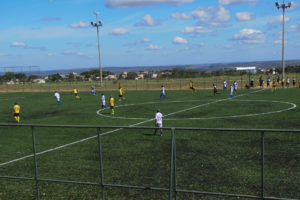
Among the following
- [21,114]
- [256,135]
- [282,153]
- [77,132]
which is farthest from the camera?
[21,114]

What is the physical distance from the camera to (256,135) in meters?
16.7

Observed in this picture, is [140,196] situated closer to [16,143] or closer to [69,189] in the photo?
[69,189]

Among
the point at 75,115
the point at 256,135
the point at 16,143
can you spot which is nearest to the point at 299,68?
the point at 75,115

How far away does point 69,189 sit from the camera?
11.2 m

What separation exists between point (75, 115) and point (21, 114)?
664 centimetres

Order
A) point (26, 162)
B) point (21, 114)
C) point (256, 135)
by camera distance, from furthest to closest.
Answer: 1. point (21, 114)
2. point (256, 135)
3. point (26, 162)

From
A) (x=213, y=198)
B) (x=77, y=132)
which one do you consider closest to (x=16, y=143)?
(x=77, y=132)

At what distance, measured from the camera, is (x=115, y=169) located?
1120 centimetres

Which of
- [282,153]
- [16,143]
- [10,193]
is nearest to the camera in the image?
[10,193]

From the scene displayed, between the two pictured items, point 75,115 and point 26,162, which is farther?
point 75,115

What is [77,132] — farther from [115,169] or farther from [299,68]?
[299,68]

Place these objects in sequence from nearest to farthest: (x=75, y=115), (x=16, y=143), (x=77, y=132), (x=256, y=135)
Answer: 1. (x=256, y=135)
2. (x=16, y=143)
3. (x=77, y=132)
4. (x=75, y=115)

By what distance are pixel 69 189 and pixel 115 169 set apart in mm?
1668

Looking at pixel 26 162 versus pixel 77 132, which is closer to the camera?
pixel 26 162
